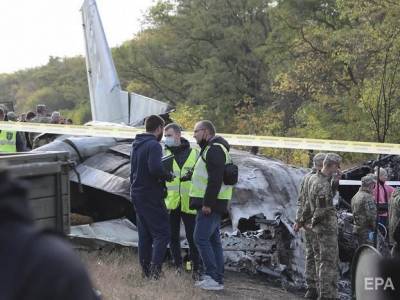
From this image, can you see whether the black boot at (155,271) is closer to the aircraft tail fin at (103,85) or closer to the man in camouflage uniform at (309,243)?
the man in camouflage uniform at (309,243)

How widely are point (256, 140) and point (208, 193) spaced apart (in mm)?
4464

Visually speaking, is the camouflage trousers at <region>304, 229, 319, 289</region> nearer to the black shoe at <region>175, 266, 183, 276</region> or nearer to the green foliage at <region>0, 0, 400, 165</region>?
the black shoe at <region>175, 266, 183, 276</region>

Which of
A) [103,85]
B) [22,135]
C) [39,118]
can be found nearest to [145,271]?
[22,135]

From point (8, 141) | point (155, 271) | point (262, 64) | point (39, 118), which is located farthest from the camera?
point (262, 64)

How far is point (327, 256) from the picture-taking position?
25.9 feet

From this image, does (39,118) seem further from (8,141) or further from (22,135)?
(8,141)

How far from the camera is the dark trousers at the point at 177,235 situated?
8234mm

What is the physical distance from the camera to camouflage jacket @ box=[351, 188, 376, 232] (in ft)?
30.5

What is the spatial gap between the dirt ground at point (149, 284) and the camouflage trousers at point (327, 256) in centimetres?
48

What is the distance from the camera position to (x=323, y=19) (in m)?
34.5

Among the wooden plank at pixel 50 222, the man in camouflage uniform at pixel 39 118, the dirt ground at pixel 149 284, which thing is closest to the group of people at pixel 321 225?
the dirt ground at pixel 149 284

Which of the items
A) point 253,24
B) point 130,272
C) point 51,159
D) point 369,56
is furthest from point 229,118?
point 51,159

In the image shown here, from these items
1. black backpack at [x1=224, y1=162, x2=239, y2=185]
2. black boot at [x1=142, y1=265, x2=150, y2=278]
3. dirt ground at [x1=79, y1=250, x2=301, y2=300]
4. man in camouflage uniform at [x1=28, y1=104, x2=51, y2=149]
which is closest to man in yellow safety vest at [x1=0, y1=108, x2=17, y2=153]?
man in camouflage uniform at [x1=28, y1=104, x2=51, y2=149]

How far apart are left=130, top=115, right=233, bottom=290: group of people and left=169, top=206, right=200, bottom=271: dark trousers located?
0.21m
